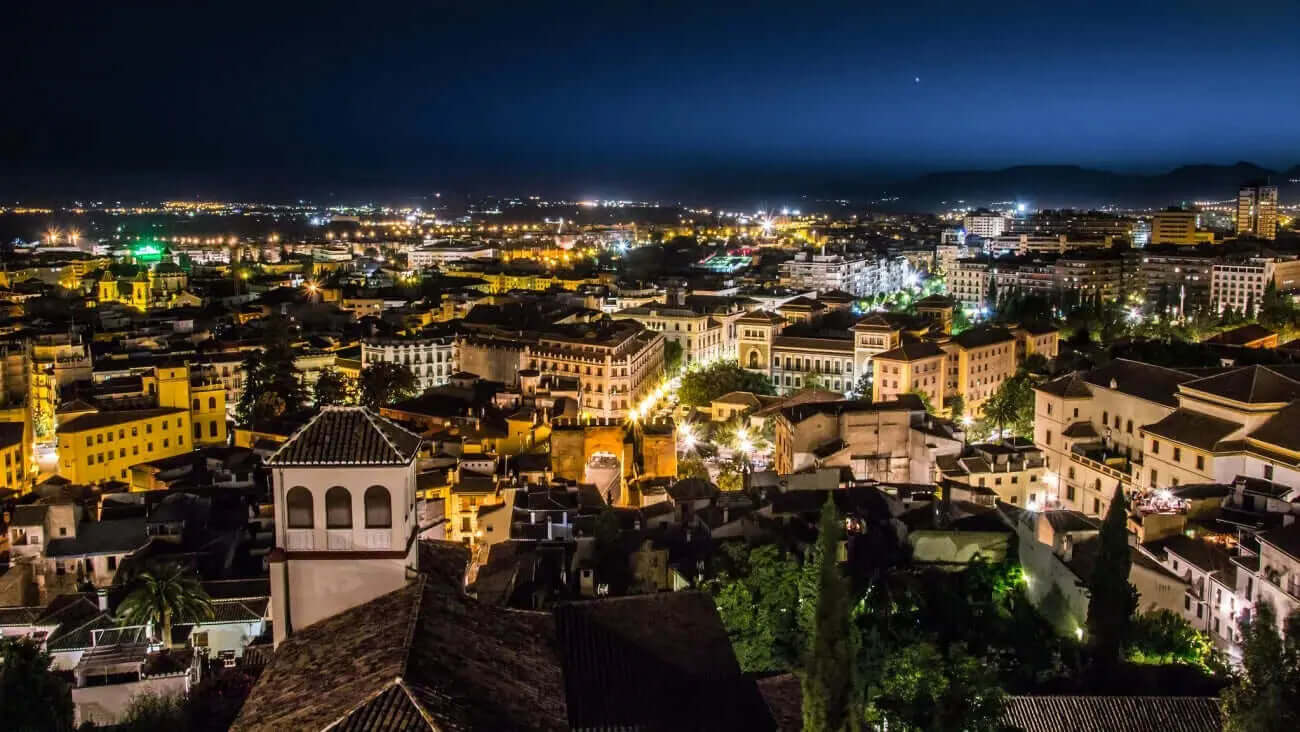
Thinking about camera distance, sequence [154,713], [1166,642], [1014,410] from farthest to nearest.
→ [1014,410]
[1166,642]
[154,713]

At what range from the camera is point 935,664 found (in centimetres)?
1037

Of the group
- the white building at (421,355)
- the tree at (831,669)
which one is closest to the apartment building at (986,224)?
the white building at (421,355)

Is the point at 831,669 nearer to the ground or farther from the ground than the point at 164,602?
farther from the ground

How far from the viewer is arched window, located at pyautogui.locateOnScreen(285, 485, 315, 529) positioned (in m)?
8.29

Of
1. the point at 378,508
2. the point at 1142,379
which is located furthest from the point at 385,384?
the point at 378,508

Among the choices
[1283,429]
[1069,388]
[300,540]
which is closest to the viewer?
[300,540]

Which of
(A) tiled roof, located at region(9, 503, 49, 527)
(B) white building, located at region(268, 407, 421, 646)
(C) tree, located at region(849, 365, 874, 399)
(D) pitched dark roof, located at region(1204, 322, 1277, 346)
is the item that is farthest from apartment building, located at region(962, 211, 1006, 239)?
(B) white building, located at region(268, 407, 421, 646)

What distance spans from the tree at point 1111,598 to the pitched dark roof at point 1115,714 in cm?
178

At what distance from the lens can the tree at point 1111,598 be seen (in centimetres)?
1222

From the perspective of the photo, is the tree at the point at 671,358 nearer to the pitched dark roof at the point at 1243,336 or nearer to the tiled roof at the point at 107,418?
the tiled roof at the point at 107,418

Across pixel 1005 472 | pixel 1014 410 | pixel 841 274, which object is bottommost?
pixel 1005 472

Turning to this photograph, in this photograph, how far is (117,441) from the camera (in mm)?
23766

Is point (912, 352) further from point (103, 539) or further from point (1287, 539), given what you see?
point (103, 539)

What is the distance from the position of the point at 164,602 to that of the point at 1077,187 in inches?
6801
